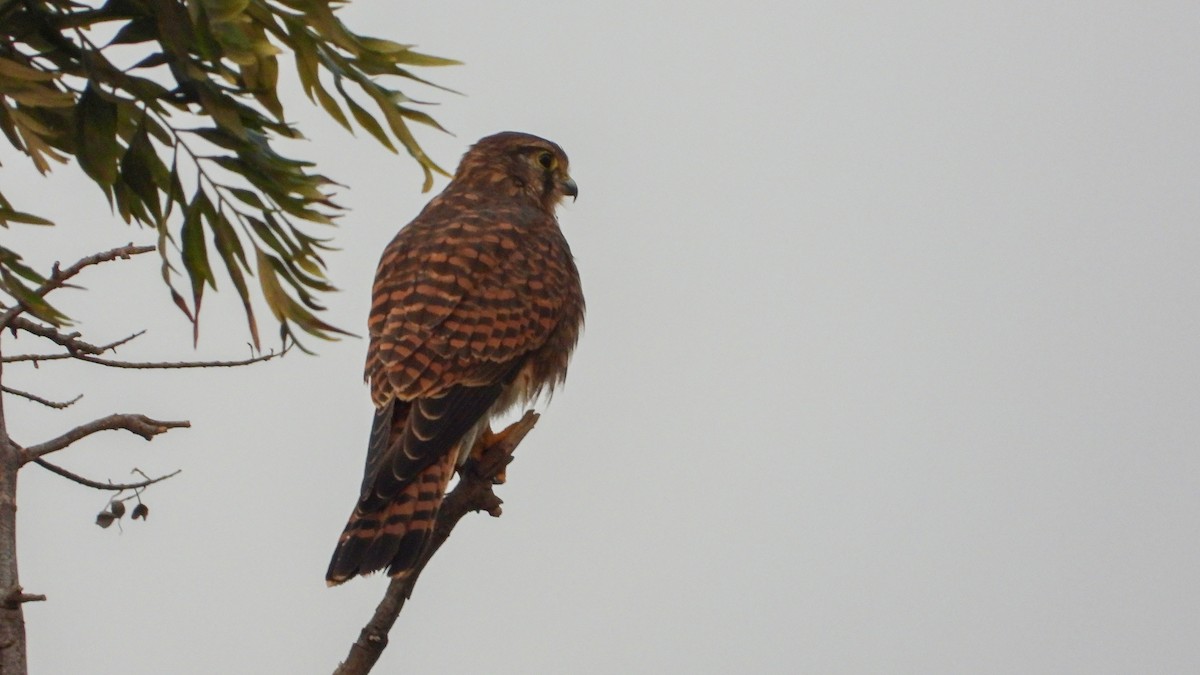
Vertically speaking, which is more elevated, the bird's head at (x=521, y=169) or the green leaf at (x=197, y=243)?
the bird's head at (x=521, y=169)

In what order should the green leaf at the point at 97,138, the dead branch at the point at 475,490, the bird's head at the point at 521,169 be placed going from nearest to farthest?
the dead branch at the point at 475,490 → the green leaf at the point at 97,138 → the bird's head at the point at 521,169

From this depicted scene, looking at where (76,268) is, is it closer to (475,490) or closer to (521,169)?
(475,490)

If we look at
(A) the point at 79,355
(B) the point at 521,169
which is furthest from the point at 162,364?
(B) the point at 521,169

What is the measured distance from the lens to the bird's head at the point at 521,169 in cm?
562

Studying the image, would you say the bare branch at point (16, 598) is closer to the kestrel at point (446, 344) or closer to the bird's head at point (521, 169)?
the kestrel at point (446, 344)

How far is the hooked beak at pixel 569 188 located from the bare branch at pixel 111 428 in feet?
8.63

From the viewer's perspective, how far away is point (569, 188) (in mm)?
5684

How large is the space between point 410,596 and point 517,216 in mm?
1960

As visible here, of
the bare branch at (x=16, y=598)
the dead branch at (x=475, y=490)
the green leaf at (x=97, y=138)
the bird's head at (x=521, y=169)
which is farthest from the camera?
the bird's head at (x=521, y=169)

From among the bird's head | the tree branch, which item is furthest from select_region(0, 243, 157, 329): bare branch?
the bird's head

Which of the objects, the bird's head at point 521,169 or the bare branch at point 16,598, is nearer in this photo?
the bare branch at point 16,598

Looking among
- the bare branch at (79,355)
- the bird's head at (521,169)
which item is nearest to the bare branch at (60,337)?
the bare branch at (79,355)

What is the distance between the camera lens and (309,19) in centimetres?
411

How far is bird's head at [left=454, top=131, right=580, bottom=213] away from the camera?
18.4 ft
